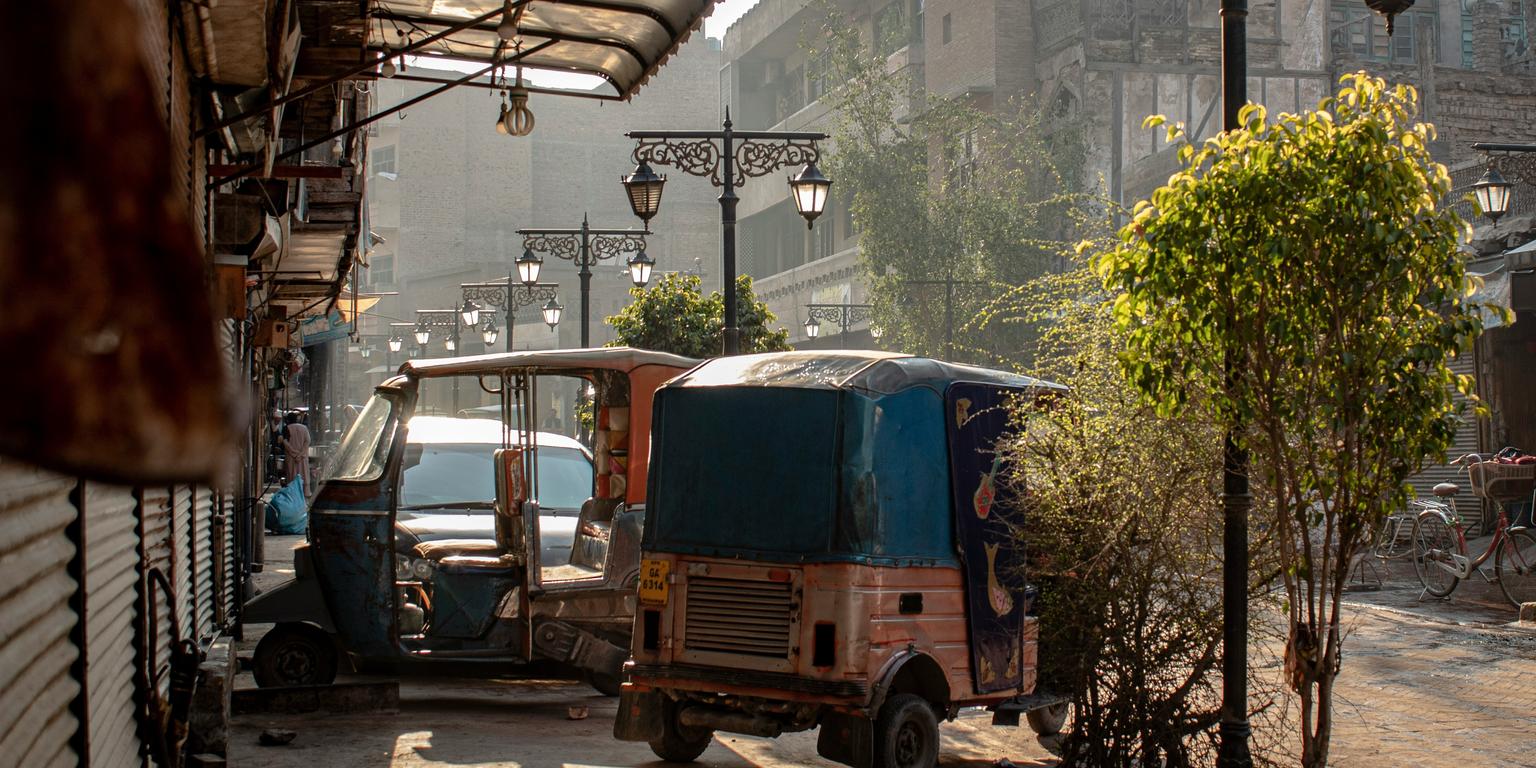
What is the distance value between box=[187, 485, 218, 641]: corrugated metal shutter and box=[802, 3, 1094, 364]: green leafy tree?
27627 millimetres

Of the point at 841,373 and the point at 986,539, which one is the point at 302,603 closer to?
the point at 841,373

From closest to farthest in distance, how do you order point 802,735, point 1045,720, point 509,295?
1. point 1045,720
2. point 802,735
3. point 509,295

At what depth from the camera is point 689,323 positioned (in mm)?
21062

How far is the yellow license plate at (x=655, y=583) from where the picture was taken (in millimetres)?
8594

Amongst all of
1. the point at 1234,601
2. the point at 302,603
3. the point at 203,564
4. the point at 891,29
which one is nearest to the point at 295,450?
the point at 302,603

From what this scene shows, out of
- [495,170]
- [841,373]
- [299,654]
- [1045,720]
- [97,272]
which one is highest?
[495,170]

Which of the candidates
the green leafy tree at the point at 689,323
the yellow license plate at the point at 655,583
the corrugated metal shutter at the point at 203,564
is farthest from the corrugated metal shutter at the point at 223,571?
the green leafy tree at the point at 689,323

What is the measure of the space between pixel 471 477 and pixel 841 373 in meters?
6.79

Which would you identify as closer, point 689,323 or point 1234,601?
point 1234,601

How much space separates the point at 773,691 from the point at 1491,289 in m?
18.4

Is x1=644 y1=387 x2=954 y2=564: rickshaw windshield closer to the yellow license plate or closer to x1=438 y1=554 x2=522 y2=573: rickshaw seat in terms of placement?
the yellow license plate

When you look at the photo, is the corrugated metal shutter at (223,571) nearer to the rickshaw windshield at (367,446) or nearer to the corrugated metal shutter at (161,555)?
the rickshaw windshield at (367,446)

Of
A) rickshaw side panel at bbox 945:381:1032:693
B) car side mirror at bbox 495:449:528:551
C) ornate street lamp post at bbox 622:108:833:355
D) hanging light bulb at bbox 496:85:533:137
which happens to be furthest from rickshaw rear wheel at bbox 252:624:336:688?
ornate street lamp post at bbox 622:108:833:355

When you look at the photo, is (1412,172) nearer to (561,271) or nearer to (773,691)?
(773,691)
